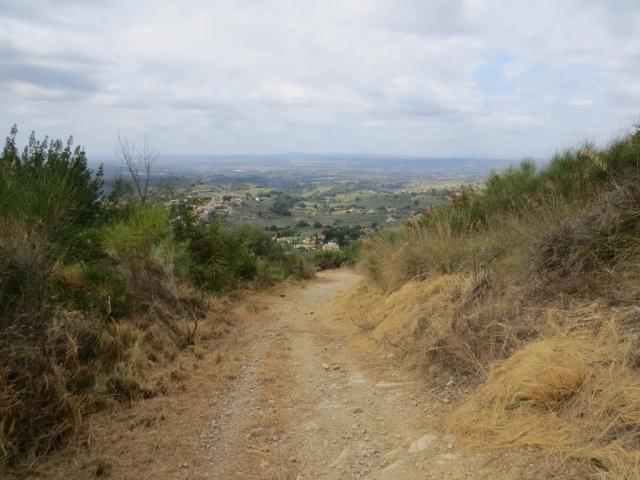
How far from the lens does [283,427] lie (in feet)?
15.0

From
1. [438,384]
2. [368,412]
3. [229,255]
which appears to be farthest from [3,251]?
[229,255]

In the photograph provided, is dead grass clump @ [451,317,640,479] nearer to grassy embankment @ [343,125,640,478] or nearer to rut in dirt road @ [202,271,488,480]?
grassy embankment @ [343,125,640,478]

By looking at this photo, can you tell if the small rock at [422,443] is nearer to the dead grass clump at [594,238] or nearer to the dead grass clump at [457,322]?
the dead grass clump at [457,322]

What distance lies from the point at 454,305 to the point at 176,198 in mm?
9030

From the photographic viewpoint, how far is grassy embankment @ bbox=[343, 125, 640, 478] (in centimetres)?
322

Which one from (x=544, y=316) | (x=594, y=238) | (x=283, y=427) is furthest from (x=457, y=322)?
(x=283, y=427)

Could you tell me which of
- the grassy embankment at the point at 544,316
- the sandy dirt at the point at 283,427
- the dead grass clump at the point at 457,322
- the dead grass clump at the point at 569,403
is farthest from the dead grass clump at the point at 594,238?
the sandy dirt at the point at 283,427

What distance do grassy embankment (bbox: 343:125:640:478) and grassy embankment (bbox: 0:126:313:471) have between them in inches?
124

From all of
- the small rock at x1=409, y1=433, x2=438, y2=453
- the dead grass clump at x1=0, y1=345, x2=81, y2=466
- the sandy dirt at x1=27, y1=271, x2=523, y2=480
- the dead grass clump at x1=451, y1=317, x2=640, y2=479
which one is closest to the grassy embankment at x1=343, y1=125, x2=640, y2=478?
the dead grass clump at x1=451, y1=317, x2=640, y2=479

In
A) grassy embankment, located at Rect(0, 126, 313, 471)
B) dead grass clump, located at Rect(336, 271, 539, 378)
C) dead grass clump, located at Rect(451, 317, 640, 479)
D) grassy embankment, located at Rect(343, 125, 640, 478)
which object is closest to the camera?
dead grass clump, located at Rect(451, 317, 640, 479)

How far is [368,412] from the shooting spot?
4648 millimetres

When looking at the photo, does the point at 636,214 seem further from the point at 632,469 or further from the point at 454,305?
the point at 632,469

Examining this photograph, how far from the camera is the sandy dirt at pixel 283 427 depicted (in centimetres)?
368

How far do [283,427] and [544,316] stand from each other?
2.72 metres
